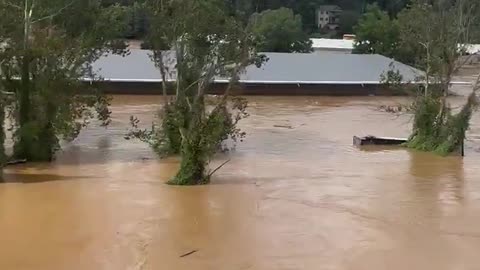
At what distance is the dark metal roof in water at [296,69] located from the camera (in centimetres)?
3444

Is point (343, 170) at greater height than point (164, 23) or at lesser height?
lesser

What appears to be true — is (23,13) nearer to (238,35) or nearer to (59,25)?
(59,25)

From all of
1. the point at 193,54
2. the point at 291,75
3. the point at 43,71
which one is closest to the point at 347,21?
the point at 291,75

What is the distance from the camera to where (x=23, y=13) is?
16.6m

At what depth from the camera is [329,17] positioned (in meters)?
59.8

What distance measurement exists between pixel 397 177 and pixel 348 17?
146 feet

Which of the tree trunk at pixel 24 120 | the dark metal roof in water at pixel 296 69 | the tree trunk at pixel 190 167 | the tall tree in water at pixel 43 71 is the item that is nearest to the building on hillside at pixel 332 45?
the dark metal roof in water at pixel 296 69

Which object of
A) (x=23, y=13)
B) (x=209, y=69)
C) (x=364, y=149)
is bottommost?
(x=364, y=149)

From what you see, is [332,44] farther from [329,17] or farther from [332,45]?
[329,17]

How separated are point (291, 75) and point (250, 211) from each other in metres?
24.7

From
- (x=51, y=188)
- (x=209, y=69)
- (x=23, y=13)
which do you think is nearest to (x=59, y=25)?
(x=23, y=13)

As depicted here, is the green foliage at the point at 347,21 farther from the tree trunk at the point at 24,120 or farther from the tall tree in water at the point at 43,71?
the tree trunk at the point at 24,120

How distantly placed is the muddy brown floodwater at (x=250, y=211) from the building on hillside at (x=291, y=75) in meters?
13.1

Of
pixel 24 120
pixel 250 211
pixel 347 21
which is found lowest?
pixel 250 211
